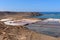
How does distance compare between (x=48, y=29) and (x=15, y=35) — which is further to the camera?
(x=48, y=29)

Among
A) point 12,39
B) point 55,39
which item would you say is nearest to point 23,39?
point 12,39

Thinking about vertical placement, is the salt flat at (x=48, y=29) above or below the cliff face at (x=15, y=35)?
below

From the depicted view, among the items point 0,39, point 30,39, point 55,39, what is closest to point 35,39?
point 30,39

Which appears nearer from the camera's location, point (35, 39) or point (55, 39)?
point (35, 39)

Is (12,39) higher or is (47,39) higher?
(12,39)

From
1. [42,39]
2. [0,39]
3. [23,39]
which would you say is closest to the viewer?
[0,39]

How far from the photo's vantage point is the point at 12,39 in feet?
27.2

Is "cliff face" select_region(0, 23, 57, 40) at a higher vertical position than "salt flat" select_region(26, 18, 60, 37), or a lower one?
higher

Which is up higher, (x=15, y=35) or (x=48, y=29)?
(x=15, y=35)

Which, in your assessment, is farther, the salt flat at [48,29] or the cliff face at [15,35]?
the salt flat at [48,29]

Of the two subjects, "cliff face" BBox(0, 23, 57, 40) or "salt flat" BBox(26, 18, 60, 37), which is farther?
"salt flat" BBox(26, 18, 60, 37)

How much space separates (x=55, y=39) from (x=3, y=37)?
177 inches

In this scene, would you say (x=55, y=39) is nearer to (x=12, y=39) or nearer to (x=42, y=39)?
(x=42, y=39)

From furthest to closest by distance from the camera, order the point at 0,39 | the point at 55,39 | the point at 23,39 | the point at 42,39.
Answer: the point at 55,39, the point at 42,39, the point at 23,39, the point at 0,39
